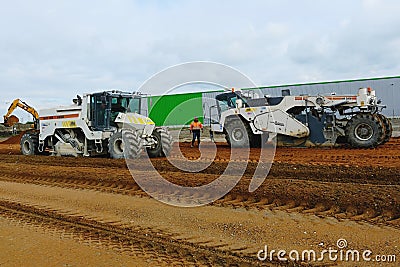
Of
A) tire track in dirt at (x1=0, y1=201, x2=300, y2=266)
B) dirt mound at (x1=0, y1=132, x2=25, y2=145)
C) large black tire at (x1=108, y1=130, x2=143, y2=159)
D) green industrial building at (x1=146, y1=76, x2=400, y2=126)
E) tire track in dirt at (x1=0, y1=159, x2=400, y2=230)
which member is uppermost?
green industrial building at (x1=146, y1=76, x2=400, y2=126)

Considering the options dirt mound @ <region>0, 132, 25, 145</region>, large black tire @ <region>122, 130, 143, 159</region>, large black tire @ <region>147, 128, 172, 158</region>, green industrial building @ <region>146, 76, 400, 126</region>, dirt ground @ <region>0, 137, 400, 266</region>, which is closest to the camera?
dirt ground @ <region>0, 137, 400, 266</region>

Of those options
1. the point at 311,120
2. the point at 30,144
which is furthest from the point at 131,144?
the point at 311,120

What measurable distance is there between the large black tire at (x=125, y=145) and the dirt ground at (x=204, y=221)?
2.25 m

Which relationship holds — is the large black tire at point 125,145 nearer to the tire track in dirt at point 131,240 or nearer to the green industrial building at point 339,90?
the tire track in dirt at point 131,240

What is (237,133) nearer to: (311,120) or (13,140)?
(311,120)

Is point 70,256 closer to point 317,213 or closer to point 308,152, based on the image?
point 317,213

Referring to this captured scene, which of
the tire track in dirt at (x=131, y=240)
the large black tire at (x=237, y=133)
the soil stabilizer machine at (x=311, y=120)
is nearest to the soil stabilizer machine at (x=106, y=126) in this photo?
the large black tire at (x=237, y=133)

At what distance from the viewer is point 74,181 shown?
9883 millimetres

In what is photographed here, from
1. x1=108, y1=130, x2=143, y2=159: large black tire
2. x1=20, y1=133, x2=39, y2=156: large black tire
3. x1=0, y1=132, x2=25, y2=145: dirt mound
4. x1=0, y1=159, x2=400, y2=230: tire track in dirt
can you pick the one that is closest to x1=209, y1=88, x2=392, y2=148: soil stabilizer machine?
x1=108, y1=130, x2=143, y2=159: large black tire

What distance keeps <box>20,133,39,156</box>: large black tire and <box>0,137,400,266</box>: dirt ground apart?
6247mm

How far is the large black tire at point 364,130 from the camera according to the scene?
1305 centimetres

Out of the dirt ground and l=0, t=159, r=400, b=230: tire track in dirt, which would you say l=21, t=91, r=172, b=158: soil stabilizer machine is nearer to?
l=0, t=159, r=400, b=230: tire track in dirt

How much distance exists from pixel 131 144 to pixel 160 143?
1679mm

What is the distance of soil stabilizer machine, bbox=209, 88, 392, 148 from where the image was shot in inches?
523
